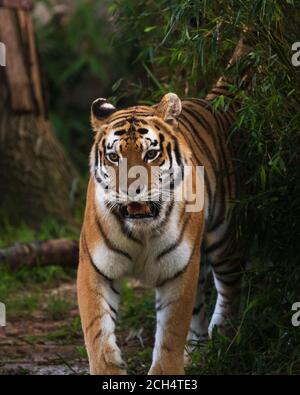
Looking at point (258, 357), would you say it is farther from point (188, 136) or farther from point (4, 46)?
point (4, 46)

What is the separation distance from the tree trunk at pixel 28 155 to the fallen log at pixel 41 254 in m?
0.77

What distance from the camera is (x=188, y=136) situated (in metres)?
5.41

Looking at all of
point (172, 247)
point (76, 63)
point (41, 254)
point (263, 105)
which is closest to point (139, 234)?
point (172, 247)

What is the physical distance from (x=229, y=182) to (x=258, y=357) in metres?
0.94

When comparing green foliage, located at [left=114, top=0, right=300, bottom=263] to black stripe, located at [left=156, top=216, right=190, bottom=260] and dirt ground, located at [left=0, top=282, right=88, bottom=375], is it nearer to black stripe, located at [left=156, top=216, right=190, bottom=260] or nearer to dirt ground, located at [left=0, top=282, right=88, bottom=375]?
black stripe, located at [left=156, top=216, right=190, bottom=260]

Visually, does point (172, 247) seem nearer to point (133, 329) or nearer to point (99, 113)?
point (99, 113)

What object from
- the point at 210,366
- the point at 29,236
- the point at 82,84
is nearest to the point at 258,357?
the point at 210,366

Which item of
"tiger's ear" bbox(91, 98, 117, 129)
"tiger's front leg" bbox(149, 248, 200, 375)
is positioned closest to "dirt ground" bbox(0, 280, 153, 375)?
"tiger's front leg" bbox(149, 248, 200, 375)

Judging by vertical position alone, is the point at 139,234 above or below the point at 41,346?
above

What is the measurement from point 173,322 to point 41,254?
2833 millimetres

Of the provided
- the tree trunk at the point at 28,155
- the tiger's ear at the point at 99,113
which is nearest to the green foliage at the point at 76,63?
the tree trunk at the point at 28,155

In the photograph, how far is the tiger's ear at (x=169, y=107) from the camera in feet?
16.1

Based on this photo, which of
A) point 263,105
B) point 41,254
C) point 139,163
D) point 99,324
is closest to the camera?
point 139,163

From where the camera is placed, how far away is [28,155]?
27.9 feet
